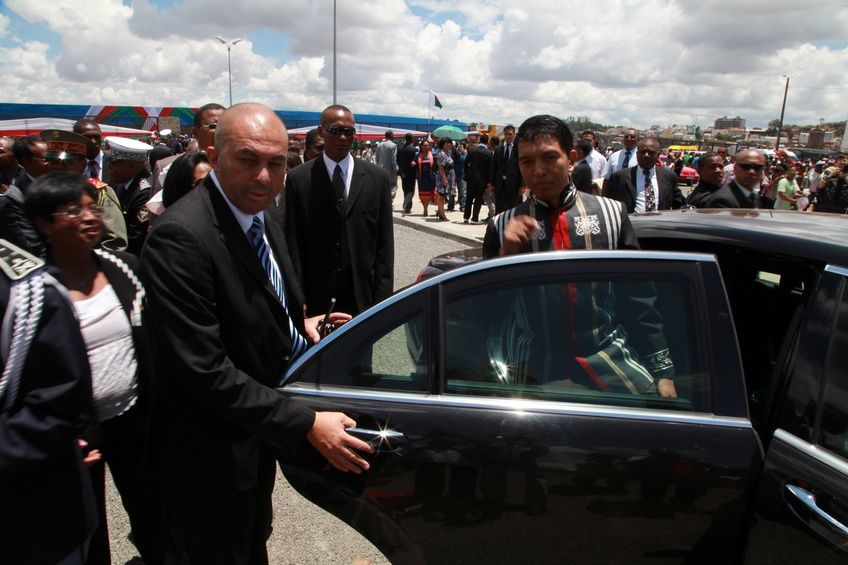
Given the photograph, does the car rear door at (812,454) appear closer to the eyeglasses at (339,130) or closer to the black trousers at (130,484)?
the black trousers at (130,484)

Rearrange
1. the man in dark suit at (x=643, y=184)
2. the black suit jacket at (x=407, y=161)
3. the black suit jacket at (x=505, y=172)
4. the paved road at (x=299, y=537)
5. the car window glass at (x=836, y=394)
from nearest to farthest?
the car window glass at (x=836, y=394) → the paved road at (x=299, y=537) → the man in dark suit at (x=643, y=184) → the black suit jacket at (x=505, y=172) → the black suit jacket at (x=407, y=161)

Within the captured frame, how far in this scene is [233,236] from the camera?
1.68 m

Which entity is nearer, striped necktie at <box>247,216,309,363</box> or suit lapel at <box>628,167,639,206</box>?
striped necktie at <box>247,216,309,363</box>

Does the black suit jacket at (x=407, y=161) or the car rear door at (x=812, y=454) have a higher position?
the black suit jacket at (x=407, y=161)

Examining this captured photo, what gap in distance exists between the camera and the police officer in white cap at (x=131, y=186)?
4094mm

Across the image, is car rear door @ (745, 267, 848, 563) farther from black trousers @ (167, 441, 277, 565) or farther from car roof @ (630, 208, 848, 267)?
black trousers @ (167, 441, 277, 565)

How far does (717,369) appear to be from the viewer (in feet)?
5.12

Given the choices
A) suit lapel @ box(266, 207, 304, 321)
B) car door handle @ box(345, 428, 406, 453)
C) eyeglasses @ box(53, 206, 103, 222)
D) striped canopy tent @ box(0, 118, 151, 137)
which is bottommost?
car door handle @ box(345, 428, 406, 453)

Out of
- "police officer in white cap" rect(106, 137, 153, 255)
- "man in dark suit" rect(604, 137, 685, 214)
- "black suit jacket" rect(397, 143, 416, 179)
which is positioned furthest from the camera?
"black suit jacket" rect(397, 143, 416, 179)

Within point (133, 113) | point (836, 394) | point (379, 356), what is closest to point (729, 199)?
point (836, 394)

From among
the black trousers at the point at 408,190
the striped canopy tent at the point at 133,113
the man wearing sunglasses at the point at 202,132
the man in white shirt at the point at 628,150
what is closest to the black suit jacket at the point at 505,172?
the man in white shirt at the point at 628,150

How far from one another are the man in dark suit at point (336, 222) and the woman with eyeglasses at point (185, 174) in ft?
1.90

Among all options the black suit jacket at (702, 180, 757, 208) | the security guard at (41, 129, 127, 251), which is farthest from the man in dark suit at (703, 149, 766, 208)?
the security guard at (41, 129, 127, 251)

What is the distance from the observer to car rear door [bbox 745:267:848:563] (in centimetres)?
138
